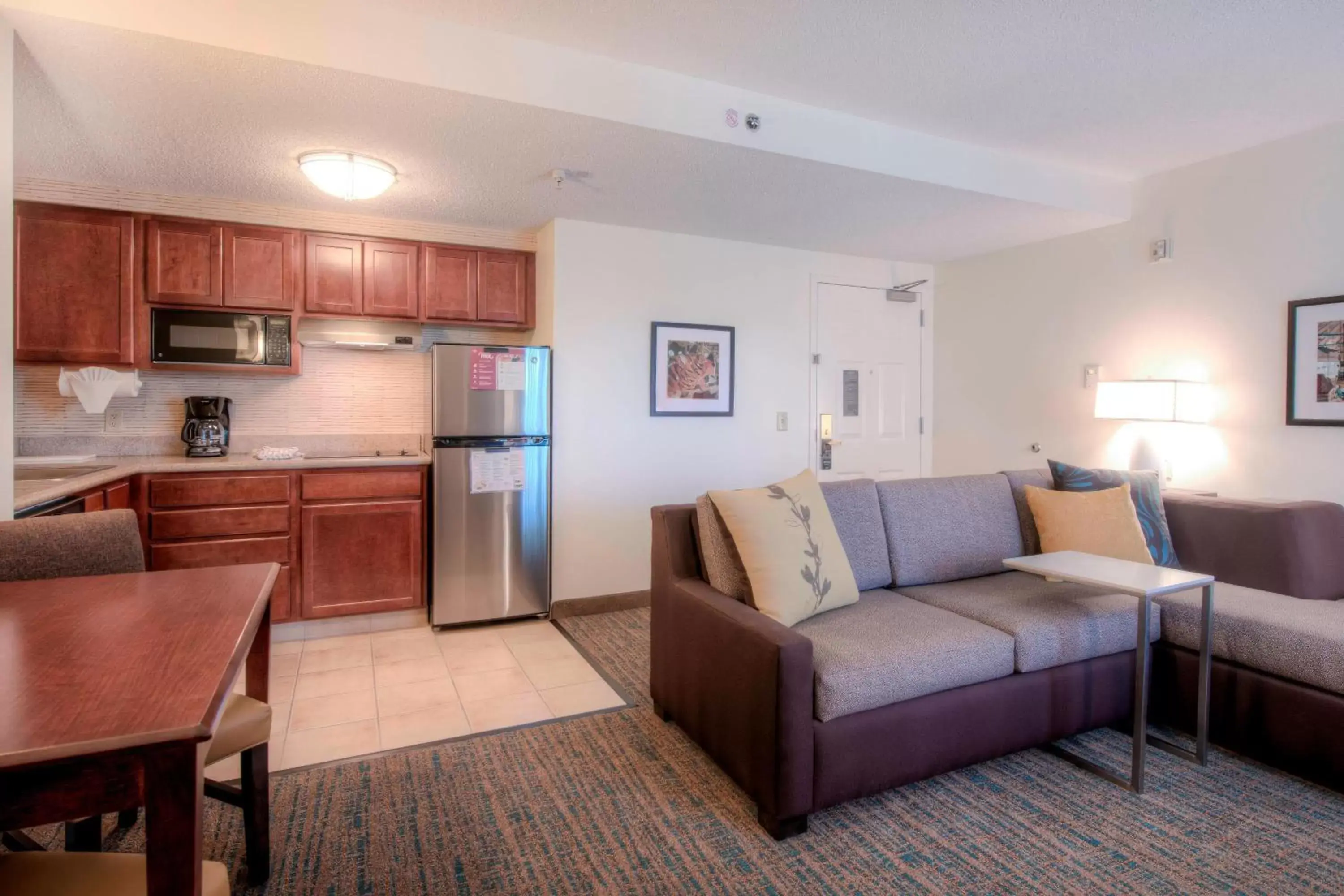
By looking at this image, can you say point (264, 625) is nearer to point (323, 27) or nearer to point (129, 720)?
point (129, 720)

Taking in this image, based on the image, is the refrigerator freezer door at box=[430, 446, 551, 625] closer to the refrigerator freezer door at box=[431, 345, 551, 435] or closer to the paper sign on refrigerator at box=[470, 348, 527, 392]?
the refrigerator freezer door at box=[431, 345, 551, 435]

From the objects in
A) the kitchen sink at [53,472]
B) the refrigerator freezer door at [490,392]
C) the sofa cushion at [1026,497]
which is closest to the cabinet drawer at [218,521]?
the kitchen sink at [53,472]

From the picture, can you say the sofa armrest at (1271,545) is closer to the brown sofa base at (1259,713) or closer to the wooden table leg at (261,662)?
the brown sofa base at (1259,713)

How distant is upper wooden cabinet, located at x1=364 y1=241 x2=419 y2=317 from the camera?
3883mm

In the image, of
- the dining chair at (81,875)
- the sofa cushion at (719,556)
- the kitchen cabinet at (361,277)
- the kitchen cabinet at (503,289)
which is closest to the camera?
the dining chair at (81,875)

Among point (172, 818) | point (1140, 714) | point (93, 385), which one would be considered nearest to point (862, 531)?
point (1140, 714)

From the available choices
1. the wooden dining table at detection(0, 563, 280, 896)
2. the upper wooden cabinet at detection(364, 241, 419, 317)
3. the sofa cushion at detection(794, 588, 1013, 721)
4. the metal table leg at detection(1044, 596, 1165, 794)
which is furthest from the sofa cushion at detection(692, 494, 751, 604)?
the upper wooden cabinet at detection(364, 241, 419, 317)

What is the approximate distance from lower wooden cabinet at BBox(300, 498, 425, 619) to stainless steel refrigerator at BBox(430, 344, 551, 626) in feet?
A: 0.42

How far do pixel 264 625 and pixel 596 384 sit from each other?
8.23ft

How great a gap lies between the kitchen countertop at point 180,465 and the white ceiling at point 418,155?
137 cm

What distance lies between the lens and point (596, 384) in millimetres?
4082

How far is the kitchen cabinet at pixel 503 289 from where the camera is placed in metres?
4.14

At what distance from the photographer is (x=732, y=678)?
2.07 metres

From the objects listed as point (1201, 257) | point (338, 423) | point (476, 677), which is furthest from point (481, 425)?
point (1201, 257)
